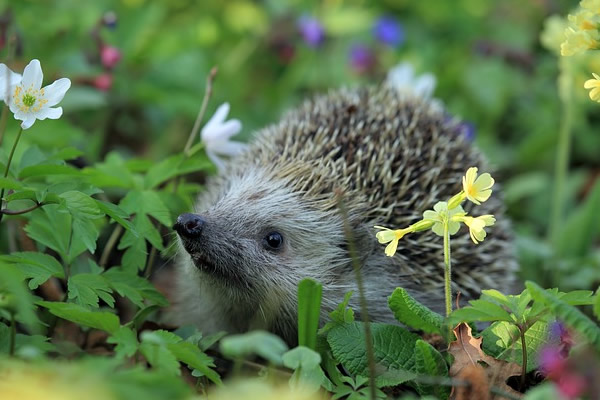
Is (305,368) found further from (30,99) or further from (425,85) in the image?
(425,85)

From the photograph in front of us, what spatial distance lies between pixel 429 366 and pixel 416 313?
0.18 metres

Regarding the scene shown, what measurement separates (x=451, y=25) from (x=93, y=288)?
4801mm

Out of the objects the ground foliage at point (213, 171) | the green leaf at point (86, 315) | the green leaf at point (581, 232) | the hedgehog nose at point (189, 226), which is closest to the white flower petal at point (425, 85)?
the ground foliage at point (213, 171)

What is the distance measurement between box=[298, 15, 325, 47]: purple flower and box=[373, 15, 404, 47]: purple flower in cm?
49

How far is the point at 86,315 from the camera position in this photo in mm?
2230

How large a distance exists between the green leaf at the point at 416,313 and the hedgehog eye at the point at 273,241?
0.74 metres

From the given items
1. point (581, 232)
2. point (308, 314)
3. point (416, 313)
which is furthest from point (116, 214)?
point (581, 232)

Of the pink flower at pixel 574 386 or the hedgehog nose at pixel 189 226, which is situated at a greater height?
the hedgehog nose at pixel 189 226

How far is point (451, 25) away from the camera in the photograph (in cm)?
642

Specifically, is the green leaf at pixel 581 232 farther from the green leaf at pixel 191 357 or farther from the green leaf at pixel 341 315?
the green leaf at pixel 191 357

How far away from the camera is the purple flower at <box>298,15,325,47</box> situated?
5363 millimetres

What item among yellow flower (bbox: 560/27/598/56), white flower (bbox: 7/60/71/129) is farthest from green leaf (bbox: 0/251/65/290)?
yellow flower (bbox: 560/27/598/56)

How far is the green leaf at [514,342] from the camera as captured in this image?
2.35m

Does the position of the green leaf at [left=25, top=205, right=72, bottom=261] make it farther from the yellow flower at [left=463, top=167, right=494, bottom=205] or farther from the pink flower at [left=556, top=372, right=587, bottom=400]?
the pink flower at [left=556, top=372, right=587, bottom=400]
